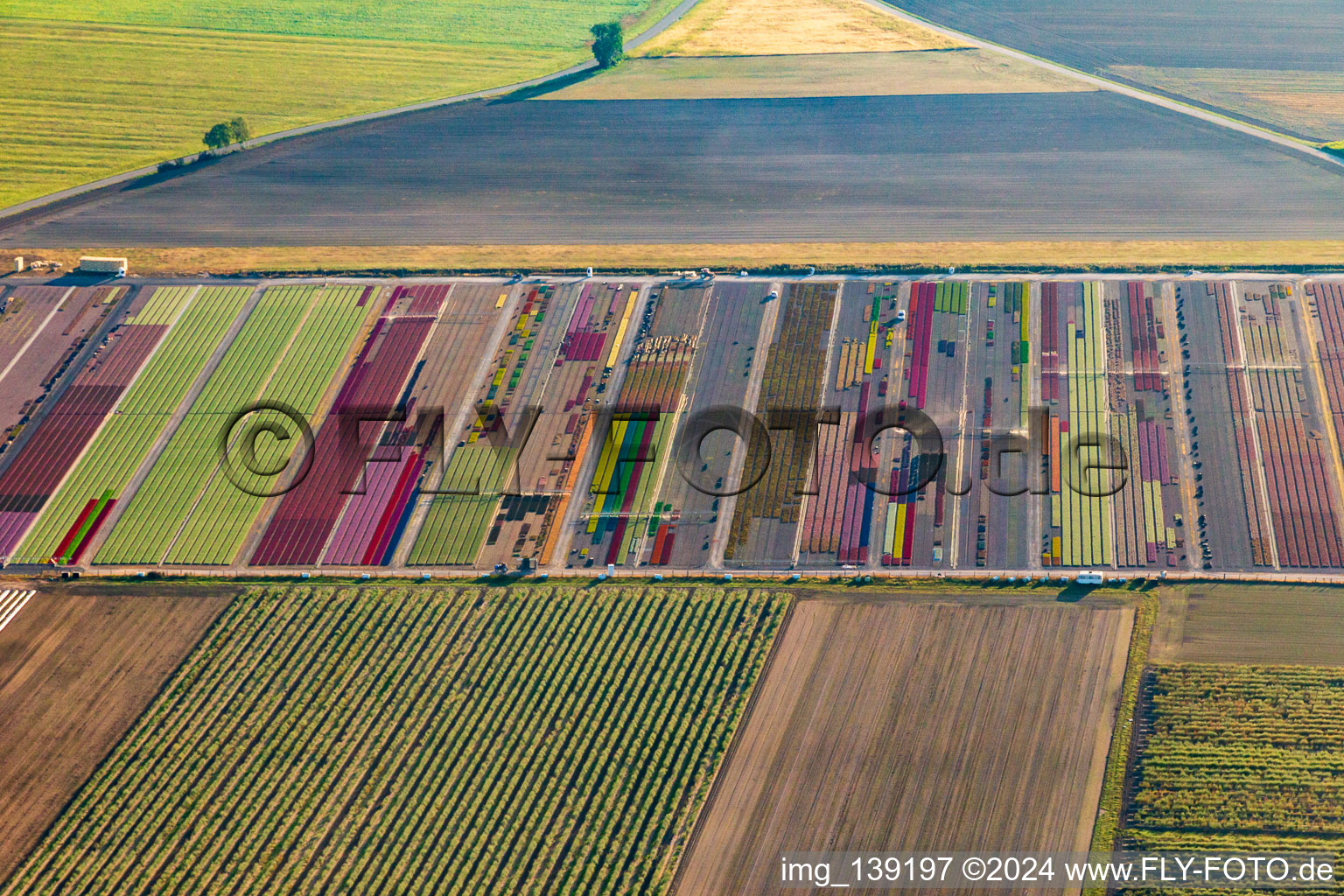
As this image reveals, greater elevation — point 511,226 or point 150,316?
point 511,226

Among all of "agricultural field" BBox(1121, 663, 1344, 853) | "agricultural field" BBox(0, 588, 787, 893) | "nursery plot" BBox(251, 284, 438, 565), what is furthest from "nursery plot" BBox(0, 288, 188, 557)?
"agricultural field" BBox(1121, 663, 1344, 853)

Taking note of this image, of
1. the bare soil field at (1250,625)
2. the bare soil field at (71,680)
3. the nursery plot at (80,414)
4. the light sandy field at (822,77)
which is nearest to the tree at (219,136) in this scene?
the nursery plot at (80,414)

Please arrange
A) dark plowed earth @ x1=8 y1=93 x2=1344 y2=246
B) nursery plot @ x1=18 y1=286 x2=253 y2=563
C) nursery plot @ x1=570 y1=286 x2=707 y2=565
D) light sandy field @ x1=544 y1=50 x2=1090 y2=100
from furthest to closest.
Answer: light sandy field @ x1=544 y1=50 x2=1090 y2=100, dark plowed earth @ x1=8 y1=93 x2=1344 y2=246, nursery plot @ x1=18 y1=286 x2=253 y2=563, nursery plot @ x1=570 y1=286 x2=707 y2=565

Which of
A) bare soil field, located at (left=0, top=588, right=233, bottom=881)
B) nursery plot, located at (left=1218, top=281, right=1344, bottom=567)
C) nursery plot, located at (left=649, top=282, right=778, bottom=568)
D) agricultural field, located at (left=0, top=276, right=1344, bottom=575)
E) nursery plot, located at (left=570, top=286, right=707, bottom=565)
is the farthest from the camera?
nursery plot, located at (left=570, top=286, right=707, bottom=565)

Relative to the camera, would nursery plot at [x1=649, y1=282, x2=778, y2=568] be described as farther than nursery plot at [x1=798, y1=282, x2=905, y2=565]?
Yes

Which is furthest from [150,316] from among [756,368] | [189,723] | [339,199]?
[756,368]

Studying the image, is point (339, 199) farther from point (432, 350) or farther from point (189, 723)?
point (189, 723)

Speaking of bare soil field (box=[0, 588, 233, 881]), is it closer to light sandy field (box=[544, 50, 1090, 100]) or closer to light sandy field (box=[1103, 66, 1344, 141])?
light sandy field (box=[544, 50, 1090, 100])
